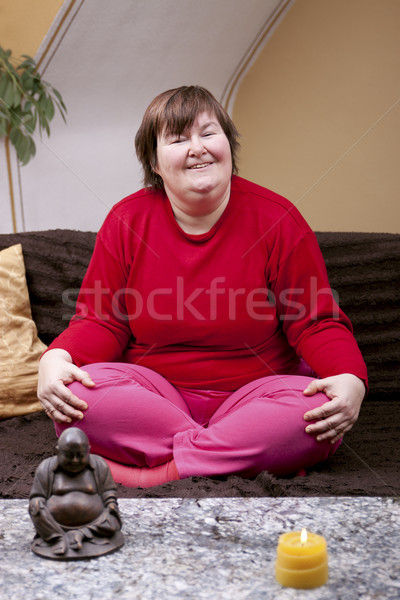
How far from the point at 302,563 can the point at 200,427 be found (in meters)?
0.62

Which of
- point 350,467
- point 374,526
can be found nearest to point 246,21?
point 350,467

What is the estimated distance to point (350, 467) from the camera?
1.37 m

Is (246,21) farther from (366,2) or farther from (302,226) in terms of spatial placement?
(302,226)

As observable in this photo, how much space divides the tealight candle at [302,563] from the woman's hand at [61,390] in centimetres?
61

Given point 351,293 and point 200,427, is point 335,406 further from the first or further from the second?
point 351,293

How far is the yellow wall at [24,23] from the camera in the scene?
8.35 ft

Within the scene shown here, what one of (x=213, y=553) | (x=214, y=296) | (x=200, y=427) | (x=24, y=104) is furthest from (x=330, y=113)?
(x=213, y=553)

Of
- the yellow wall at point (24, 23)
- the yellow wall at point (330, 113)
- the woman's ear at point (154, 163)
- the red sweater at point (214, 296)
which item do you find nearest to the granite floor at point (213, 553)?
the red sweater at point (214, 296)

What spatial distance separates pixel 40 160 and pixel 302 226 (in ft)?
5.58

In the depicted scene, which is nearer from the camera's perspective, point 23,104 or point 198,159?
point 198,159

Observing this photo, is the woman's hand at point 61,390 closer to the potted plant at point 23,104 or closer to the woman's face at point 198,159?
the woman's face at point 198,159

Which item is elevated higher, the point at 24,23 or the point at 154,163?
the point at 24,23

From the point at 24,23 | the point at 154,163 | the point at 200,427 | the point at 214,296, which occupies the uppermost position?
the point at 24,23

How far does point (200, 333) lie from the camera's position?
1.43 m
